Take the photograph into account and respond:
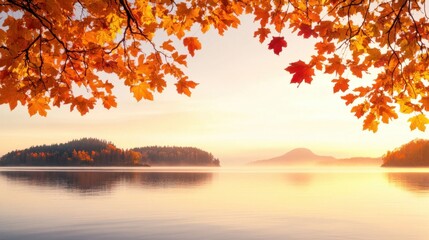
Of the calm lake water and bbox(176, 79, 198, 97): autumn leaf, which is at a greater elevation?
bbox(176, 79, 198, 97): autumn leaf

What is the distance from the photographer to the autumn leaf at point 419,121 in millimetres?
6973

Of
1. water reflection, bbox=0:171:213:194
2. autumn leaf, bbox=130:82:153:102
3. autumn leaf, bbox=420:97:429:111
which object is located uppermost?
autumn leaf, bbox=130:82:153:102

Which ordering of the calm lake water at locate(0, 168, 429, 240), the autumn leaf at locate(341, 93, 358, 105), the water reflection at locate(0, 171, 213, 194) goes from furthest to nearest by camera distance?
Result: 1. the water reflection at locate(0, 171, 213, 194)
2. the calm lake water at locate(0, 168, 429, 240)
3. the autumn leaf at locate(341, 93, 358, 105)

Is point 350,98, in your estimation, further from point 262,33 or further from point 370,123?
point 262,33

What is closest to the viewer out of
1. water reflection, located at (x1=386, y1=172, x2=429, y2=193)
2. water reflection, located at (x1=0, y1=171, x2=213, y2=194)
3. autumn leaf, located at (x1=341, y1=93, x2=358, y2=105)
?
autumn leaf, located at (x1=341, y1=93, x2=358, y2=105)

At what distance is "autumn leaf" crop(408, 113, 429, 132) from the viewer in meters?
6.97

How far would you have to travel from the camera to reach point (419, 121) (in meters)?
7.09

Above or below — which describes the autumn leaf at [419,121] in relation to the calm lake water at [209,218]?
above

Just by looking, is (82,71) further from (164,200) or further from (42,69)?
(164,200)

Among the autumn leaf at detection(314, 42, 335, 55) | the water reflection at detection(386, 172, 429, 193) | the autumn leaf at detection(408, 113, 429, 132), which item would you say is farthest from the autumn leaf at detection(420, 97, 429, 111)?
the water reflection at detection(386, 172, 429, 193)

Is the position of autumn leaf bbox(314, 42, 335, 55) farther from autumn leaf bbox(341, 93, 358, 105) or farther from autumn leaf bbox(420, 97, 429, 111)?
autumn leaf bbox(420, 97, 429, 111)

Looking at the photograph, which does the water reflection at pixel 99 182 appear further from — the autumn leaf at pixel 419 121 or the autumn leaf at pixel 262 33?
the autumn leaf at pixel 419 121

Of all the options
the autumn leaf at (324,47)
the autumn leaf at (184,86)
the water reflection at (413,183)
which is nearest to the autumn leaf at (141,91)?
the autumn leaf at (184,86)

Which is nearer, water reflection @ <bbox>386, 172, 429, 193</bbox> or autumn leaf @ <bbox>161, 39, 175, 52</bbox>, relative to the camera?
autumn leaf @ <bbox>161, 39, 175, 52</bbox>
